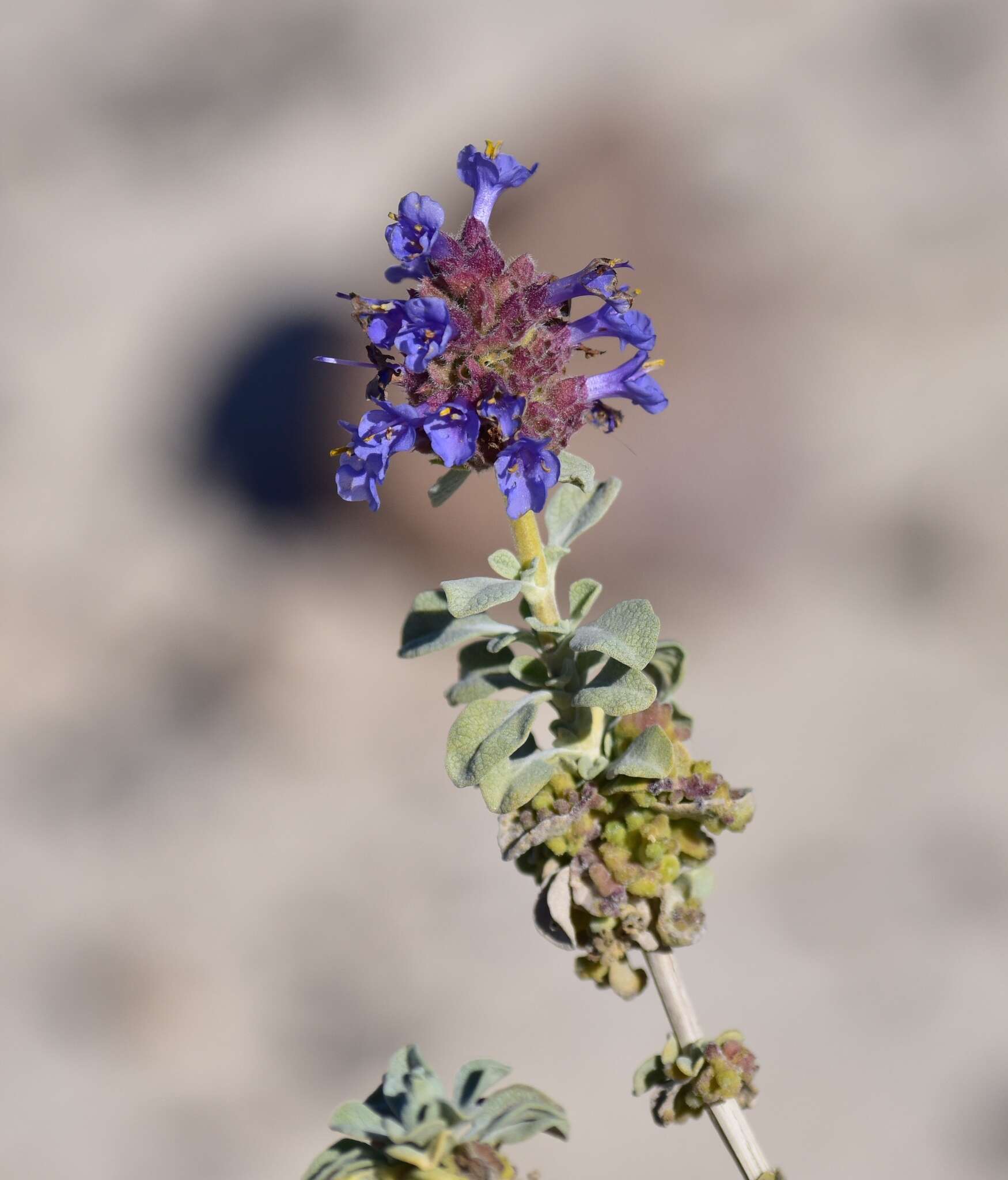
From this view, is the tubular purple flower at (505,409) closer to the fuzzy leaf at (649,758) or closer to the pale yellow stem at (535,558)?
the pale yellow stem at (535,558)

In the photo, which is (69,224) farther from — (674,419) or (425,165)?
(674,419)

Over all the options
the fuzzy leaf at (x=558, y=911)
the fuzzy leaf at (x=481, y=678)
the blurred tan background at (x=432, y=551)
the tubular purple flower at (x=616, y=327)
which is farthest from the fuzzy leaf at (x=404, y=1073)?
the blurred tan background at (x=432, y=551)

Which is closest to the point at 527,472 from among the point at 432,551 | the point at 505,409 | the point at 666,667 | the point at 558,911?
the point at 505,409

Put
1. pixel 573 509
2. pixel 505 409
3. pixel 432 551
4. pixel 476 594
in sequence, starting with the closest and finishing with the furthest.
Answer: pixel 505 409
pixel 476 594
pixel 573 509
pixel 432 551

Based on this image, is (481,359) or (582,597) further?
(582,597)

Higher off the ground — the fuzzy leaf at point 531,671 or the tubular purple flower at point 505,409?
the tubular purple flower at point 505,409

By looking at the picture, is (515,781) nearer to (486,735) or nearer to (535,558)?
(486,735)
